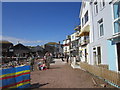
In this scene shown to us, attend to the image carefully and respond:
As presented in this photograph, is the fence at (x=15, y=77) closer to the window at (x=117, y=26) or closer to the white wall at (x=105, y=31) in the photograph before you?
the window at (x=117, y=26)

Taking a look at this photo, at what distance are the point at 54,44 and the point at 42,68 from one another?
57.0 m

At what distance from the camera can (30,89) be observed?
604 cm

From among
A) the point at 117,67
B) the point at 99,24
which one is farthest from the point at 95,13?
the point at 117,67

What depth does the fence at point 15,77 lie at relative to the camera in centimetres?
510

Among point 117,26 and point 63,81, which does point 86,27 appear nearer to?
point 117,26

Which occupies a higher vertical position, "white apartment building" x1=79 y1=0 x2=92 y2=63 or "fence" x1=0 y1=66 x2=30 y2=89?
"white apartment building" x1=79 y1=0 x2=92 y2=63

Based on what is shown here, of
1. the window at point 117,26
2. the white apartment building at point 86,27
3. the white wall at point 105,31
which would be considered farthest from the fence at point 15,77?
the white apartment building at point 86,27

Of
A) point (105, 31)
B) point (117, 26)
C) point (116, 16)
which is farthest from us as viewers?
point (105, 31)

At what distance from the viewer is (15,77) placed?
5.62 m

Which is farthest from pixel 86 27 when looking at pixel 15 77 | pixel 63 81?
pixel 15 77

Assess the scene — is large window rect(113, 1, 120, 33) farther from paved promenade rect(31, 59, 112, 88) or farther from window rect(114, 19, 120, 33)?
paved promenade rect(31, 59, 112, 88)

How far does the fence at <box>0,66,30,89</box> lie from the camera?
5.10 meters

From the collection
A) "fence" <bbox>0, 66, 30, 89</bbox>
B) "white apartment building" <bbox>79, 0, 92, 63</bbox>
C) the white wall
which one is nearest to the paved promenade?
"fence" <bbox>0, 66, 30, 89</bbox>

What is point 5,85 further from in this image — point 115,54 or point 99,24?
point 99,24
